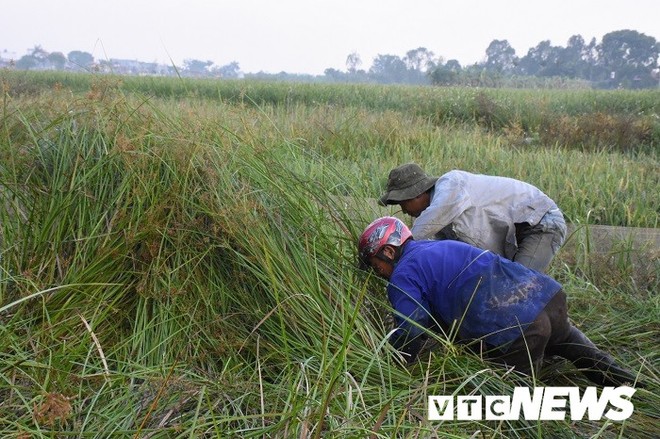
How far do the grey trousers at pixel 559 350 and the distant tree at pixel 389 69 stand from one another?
90.0 m

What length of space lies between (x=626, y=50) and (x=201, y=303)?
81831 millimetres

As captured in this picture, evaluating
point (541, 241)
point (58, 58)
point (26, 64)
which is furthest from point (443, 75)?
point (541, 241)

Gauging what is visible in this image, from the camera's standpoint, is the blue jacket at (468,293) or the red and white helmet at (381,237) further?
the red and white helmet at (381,237)

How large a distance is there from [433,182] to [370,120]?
18.1ft

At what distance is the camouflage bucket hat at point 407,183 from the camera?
3.67 m

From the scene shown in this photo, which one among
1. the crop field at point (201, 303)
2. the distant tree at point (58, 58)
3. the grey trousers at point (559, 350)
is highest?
the distant tree at point (58, 58)

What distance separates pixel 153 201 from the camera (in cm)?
287

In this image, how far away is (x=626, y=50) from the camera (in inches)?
2923

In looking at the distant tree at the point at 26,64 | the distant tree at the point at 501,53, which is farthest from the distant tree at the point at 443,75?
the distant tree at the point at 501,53

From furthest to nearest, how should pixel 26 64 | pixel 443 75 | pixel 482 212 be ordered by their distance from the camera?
1. pixel 443 75
2. pixel 26 64
3. pixel 482 212

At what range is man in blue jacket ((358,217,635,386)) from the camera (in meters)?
2.68

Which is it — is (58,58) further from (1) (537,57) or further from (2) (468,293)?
(1) (537,57)

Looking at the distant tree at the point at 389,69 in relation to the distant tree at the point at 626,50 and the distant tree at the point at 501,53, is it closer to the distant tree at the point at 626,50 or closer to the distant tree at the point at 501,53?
the distant tree at the point at 501,53

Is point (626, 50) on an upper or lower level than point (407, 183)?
lower
